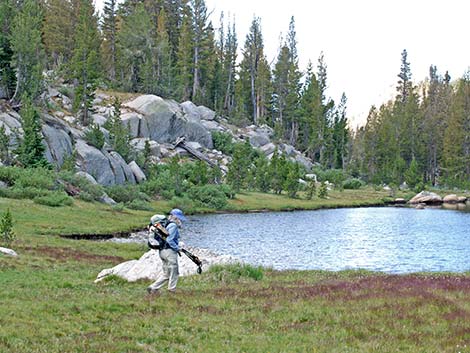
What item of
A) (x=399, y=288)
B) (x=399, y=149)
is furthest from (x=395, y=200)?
(x=399, y=288)

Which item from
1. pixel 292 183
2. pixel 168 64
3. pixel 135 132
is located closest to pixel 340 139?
pixel 168 64

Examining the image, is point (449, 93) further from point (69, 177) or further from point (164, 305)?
point (164, 305)

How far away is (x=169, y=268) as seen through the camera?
1922 centimetres

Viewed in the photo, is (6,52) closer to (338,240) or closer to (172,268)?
(338,240)

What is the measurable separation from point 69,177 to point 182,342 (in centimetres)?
5440

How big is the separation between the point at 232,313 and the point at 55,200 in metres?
42.0

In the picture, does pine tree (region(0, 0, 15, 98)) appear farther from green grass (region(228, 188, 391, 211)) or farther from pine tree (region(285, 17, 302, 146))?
pine tree (region(285, 17, 302, 146))

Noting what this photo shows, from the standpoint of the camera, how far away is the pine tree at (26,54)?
75125mm

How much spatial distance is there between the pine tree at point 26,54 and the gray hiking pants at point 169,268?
207 ft

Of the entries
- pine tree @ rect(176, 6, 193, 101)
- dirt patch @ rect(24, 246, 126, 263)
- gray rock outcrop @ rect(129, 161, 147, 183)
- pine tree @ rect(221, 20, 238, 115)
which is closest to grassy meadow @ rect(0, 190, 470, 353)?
dirt patch @ rect(24, 246, 126, 263)

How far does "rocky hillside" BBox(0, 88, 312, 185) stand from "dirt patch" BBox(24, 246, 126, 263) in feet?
118

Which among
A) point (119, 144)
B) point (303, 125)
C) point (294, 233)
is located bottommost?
point (294, 233)

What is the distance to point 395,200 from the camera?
110938mm

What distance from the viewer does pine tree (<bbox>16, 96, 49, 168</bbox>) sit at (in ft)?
210
